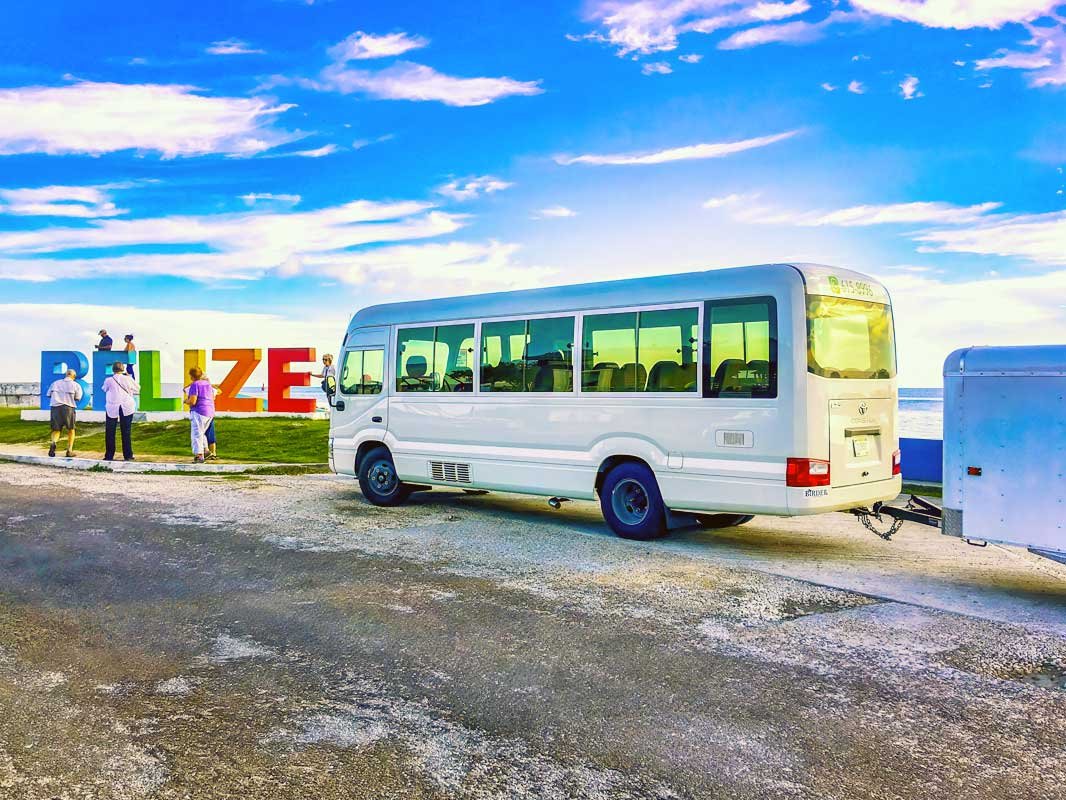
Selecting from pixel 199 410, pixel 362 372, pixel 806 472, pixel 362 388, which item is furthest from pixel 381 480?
pixel 199 410

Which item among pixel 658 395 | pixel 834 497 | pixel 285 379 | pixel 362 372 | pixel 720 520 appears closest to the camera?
pixel 834 497

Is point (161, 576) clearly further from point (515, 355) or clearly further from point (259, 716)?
point (515, 355)

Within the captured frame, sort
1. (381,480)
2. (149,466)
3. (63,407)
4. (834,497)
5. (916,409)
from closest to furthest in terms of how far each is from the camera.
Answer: (834,497) → (381,480) → (149,466) → (63,407) → (916,409)

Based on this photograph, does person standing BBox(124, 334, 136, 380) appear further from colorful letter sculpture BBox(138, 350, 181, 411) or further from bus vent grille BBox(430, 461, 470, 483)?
bus vent grille BBox(430, 461, 470, 483)

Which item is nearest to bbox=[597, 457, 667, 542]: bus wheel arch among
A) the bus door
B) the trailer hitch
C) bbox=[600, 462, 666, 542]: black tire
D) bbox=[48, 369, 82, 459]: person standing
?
bbox=[600, 462, 666, 542]: black tire

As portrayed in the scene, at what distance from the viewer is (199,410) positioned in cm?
1822

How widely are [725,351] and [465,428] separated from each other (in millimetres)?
3804

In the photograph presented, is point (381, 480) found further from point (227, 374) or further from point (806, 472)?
point (227, 374)

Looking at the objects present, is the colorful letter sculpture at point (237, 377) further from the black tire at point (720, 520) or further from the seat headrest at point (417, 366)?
the black tire at point (720, 520)

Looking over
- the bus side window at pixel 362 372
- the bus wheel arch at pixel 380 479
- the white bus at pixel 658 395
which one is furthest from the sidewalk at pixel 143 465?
the white bus at pixel 658 395

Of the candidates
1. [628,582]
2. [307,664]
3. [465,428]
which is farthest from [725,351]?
[307,664]

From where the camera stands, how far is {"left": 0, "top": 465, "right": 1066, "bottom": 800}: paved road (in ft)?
13.3

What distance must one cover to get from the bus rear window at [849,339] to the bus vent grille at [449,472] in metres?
4.74

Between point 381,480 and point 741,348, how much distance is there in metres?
5.84
